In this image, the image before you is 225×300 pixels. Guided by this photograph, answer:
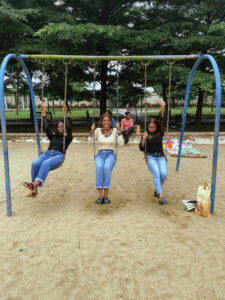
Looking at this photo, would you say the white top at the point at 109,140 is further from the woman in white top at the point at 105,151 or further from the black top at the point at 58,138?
the black top at the point at 58,138

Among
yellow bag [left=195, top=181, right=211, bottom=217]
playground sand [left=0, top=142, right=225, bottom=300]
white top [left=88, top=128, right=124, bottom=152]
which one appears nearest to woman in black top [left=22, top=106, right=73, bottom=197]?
playground sand [left=0, top=142, right=225, bottom=300]

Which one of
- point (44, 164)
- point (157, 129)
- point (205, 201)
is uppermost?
point (157, 129)

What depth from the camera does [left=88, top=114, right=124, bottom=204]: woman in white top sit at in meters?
3.77

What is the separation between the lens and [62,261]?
2443 millimetres

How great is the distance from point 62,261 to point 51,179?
9.65 feet

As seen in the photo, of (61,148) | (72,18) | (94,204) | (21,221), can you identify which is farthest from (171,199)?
(72,18)

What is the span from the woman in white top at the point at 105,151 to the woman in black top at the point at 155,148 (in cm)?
42

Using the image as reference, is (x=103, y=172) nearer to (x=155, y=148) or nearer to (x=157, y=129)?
(x=155, y=148)

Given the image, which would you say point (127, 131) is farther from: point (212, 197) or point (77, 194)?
point (212, 197)

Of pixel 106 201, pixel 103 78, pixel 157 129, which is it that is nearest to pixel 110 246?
pixel 106 201

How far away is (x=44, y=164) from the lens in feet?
12.1

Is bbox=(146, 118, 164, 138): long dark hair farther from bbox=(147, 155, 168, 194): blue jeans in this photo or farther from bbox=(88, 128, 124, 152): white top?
bbox=(88, 128, 124, 152): white top

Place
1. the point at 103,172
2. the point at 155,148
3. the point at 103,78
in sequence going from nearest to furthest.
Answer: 1. the point at 103,172
2. the point at 155,148
3. the point at 103,78

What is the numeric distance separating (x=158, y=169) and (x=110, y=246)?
1550mm
